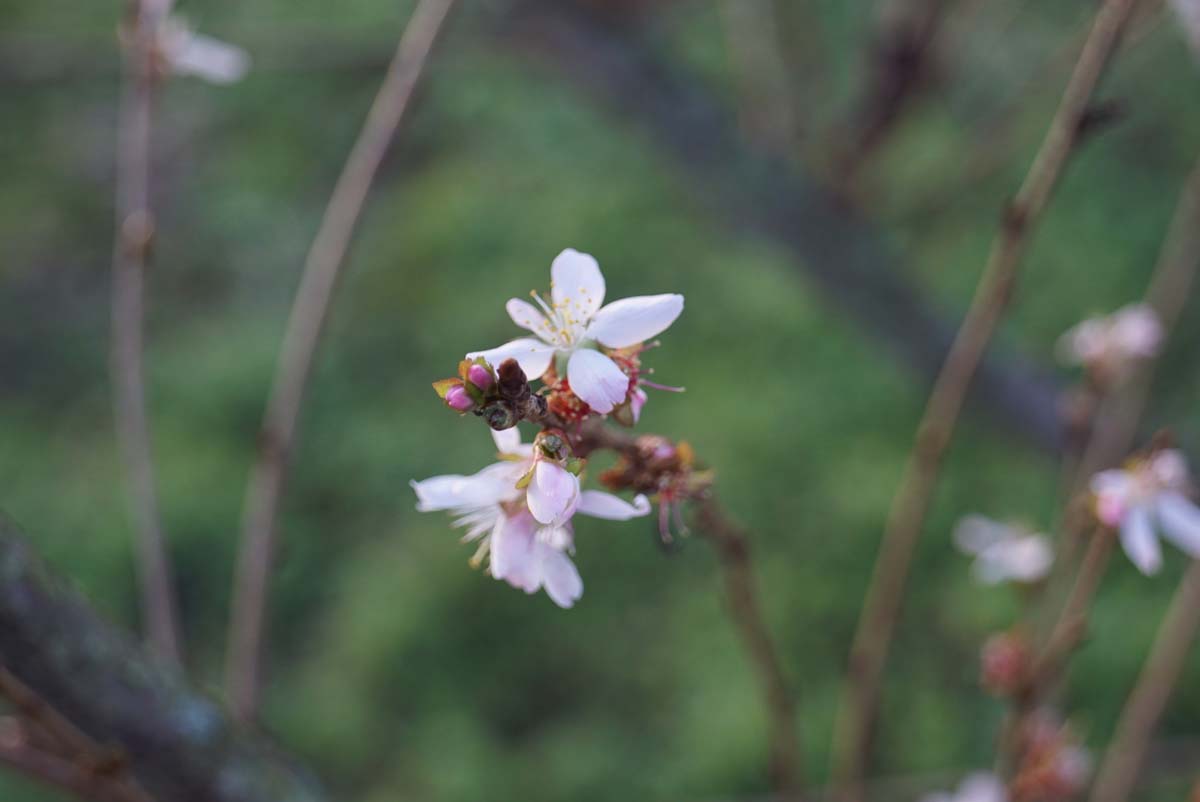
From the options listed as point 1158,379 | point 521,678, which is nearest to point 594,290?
point 521,678

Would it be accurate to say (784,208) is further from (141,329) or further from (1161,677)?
(141,329)

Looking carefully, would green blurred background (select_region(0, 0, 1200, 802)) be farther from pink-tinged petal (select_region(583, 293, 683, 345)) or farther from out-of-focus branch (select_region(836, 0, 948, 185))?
pink-tinged petal (select_region(583, 293, 683, 345))

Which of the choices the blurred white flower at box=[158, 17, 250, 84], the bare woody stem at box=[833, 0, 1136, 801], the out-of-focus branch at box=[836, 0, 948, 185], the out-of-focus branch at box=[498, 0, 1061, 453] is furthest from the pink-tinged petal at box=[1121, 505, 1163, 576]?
the out-of-focus branch at box=[836, 0, 948, 185]

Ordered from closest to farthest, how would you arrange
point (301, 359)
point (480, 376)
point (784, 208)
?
point (480, 376)
point (301, 359)
point (784, 208)

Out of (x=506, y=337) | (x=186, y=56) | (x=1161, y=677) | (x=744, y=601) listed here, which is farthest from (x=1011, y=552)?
(x=506, y=337)

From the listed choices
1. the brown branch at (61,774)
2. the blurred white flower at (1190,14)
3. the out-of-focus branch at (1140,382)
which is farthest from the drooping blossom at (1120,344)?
the brown branch at (61,774)
